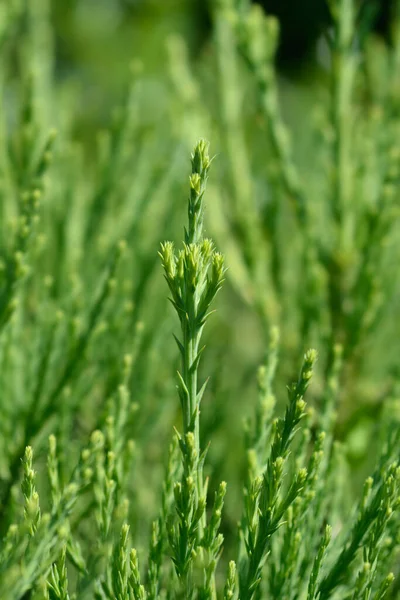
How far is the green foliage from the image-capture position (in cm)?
83

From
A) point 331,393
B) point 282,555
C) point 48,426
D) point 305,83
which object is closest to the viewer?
point 282,555

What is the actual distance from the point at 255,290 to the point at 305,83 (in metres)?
4.23

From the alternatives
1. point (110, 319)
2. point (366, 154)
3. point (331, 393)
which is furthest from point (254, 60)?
point (331, 393)

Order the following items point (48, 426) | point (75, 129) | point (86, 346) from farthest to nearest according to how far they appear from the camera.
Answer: point (75, 129) < point (48, 426) < point (86, 346)

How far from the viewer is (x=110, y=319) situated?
152 centimetres

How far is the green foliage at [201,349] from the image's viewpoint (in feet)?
2.74

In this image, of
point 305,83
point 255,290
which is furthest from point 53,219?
point 305,83

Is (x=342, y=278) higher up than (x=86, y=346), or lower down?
higher up

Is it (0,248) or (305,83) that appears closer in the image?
(0,248)

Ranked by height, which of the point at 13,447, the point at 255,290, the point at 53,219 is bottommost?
the point at 13,447

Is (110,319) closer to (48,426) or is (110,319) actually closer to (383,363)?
(48,426)

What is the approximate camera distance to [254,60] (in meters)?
1.46

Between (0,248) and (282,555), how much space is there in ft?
2.68

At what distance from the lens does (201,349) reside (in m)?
0.84
